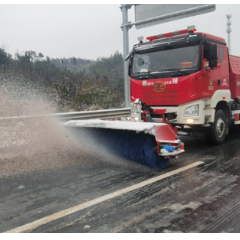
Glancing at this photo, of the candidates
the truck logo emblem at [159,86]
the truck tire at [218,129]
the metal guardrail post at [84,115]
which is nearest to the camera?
the metal guardrail post at [84,115]

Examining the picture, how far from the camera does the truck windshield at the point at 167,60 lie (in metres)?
5.87

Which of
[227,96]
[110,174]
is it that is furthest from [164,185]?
[227,96]

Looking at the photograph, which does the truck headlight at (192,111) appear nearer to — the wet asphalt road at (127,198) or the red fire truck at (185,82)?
the red fire truck at (185,82)

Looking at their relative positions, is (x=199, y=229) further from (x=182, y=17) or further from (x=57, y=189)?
(x=182, y=17)

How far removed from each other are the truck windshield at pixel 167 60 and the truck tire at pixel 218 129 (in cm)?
160

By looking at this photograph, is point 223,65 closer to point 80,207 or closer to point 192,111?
point 192,111

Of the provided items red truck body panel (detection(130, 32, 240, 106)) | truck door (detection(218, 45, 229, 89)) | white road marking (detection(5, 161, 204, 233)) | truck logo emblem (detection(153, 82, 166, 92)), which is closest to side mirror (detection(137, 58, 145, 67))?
red truck body panel (detection(130, 32, 240, 106))

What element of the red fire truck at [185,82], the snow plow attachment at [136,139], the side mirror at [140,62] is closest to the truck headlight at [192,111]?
the red fire truck at [185,82]

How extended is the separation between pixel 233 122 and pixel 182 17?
5587mm

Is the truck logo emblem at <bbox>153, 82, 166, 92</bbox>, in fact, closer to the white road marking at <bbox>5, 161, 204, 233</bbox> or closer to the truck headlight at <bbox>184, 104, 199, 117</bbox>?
the truck headlight at <bbox>184, 104, 199, 117</bbox>

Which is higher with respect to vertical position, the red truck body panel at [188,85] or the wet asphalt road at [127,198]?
the red truck body panel at [188,85]

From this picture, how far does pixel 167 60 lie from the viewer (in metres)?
6.23

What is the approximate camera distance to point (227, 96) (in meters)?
6.86

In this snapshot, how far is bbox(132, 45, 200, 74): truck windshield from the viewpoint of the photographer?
587 centimetres
